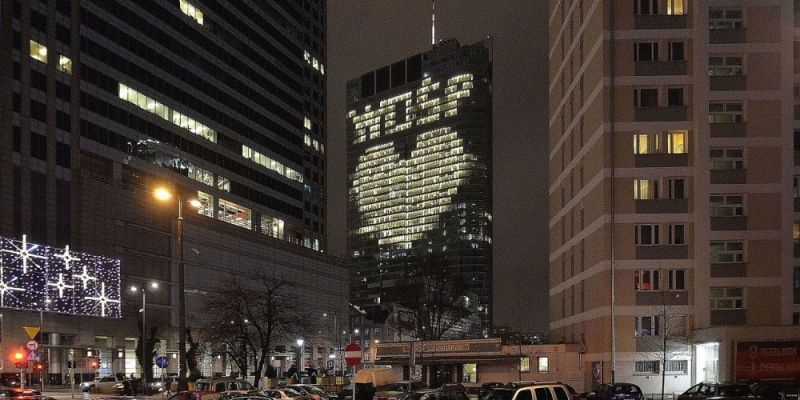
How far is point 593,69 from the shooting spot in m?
67.9

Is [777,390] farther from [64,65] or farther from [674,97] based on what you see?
[64,65]

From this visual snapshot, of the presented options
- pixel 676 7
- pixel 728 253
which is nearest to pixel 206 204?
pixel 676 7

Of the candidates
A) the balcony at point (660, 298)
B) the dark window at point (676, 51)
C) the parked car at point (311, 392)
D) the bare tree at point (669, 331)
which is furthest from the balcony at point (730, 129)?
the parked car at point (311, 392)

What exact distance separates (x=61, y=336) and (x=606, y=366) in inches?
2374

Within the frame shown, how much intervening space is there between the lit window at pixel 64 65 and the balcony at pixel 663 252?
223 ft

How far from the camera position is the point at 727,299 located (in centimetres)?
6031

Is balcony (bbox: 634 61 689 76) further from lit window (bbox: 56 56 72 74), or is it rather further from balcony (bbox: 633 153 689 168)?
lit window (bbox: 56 56 72 74)

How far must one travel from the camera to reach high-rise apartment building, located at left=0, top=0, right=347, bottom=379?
308 ft

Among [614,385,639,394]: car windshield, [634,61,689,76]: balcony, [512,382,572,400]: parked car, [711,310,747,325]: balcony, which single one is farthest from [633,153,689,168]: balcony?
[512,382,572,400]: parked car

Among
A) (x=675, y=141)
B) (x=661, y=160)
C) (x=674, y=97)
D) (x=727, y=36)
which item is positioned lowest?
(x=661, y=160)

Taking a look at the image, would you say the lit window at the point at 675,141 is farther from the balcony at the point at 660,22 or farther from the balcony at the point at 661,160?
the balcony at the point at 660,22

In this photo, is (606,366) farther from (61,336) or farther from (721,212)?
(61,336)

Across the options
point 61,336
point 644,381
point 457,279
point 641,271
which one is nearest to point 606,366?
point 644,381

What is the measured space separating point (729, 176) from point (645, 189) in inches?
224
